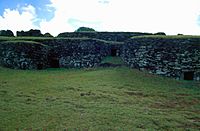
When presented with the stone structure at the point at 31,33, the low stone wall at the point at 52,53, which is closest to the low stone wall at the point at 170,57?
the low stone wall at the point at 52,53

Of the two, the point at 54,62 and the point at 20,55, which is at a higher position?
the point at 20,55

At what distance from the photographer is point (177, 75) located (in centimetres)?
1725

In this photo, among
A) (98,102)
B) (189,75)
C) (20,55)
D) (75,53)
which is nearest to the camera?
(98,102)

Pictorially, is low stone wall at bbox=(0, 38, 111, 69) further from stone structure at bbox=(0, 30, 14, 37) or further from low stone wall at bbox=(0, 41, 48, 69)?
stone structure at bbox=(0, 30, 14, 37)

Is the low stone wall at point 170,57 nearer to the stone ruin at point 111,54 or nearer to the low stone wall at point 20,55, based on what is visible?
the stone ruin at point 111,54

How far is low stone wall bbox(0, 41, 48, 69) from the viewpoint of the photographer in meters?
19.6

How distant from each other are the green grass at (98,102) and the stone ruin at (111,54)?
1.29 metres

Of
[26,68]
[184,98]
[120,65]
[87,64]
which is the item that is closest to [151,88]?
[184,98]

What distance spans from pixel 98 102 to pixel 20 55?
10.5m

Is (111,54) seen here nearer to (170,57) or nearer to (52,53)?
(52,53)

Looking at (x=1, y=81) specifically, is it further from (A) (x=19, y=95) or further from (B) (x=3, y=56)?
(B) (x=3, y=56)

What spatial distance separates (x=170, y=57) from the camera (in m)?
17.6

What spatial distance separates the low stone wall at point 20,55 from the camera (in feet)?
64.3

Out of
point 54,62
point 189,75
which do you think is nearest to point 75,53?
point 54,62
